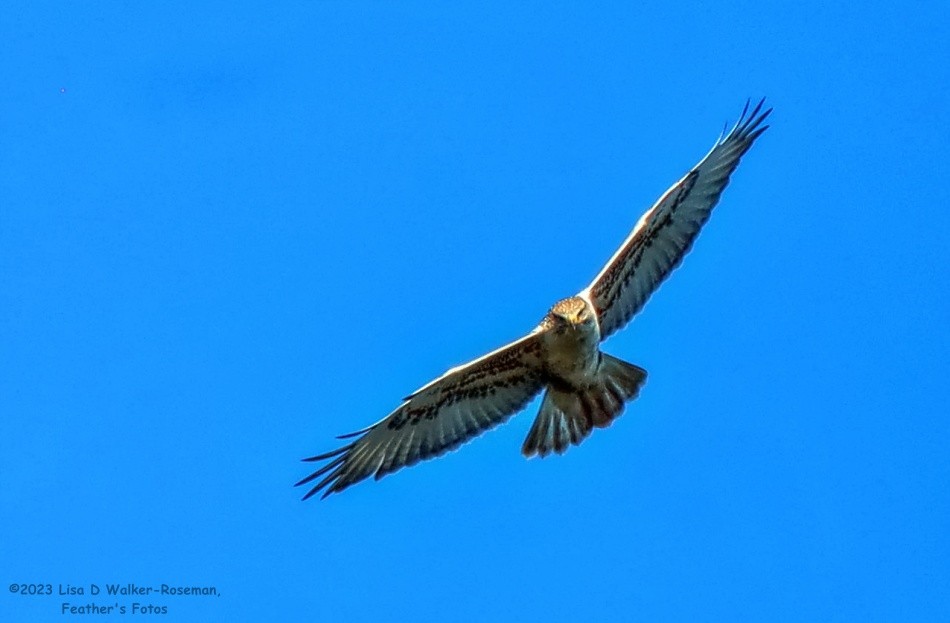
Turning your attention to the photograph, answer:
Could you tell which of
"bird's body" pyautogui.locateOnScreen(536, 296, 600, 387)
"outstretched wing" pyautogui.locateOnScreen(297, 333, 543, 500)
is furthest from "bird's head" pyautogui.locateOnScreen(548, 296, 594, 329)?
"outstretched wing" pyautogui.locateOnScreen(297, 333, 543, 500)

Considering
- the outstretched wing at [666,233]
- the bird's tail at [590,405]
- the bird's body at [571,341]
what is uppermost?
the outstretched wing at [666,233]

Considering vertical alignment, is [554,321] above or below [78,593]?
above

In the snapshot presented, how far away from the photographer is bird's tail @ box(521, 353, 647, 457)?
7910 millimetres

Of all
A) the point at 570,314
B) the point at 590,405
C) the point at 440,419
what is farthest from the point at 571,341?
the point at 440,419

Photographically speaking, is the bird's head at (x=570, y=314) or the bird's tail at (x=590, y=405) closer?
the bird's head at (x=570, y=314)

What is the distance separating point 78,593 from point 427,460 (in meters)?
2.50

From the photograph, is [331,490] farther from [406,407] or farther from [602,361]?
[602,361]

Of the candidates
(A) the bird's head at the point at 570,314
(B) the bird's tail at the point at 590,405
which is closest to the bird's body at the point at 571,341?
(A) the bird's head at the point at 570,314

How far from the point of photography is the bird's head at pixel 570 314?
7.32 metres

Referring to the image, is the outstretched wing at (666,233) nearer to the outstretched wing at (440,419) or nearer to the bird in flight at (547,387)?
the bird in flight at (547,387)

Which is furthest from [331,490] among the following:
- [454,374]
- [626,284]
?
[626,284]

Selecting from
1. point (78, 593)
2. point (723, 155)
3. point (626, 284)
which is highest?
point (723, 155)

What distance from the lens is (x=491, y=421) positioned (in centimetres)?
815

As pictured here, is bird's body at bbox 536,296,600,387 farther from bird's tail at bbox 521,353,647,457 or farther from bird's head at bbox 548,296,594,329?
bird's tail at bbox 521,353,647,457
